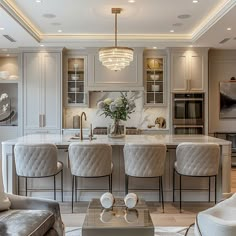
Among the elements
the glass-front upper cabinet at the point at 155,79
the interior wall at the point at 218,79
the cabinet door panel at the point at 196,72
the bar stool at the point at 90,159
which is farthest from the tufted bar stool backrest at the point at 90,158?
the interior wall at the point at 218,79

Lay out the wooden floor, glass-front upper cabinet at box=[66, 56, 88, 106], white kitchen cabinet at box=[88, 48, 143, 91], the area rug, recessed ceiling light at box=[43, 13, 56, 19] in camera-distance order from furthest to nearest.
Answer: glass-front upper cabinet at box=[66, 56, 88, 106] < white kitchen cabinet at box=[88, 48, 143, 91] < recessed ceiling light at box=[43, 13, 56, 19] < the wooden floor < the area rug

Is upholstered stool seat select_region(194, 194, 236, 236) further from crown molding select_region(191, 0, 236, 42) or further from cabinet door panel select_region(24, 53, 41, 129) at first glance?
cabinet door panel select_region(24, 53, 41, 129)

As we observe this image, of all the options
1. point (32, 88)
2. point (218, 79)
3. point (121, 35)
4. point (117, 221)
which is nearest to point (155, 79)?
point (121, 35)

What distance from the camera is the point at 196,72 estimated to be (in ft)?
25.8

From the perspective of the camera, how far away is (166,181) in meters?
5.05

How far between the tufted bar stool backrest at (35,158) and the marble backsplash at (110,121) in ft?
12.9

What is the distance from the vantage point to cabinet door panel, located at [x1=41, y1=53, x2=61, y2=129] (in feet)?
25.9

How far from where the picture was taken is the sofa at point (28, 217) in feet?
7.80

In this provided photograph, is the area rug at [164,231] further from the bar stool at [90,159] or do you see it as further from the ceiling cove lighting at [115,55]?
the ceiling cove lighting at [115,55]

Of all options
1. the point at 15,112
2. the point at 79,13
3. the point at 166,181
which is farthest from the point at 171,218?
the point at 15,112

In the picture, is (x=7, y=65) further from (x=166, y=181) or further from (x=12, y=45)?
(x=166, y=181)

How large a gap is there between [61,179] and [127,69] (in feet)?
12.3

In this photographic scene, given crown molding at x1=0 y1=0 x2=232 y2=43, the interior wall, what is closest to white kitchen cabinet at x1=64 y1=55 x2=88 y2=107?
crown molding at x1=0 y1=0 x2=232 y2=43

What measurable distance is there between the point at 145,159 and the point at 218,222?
2.08 metres
